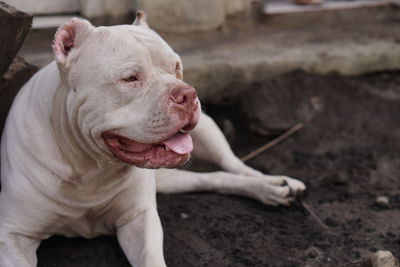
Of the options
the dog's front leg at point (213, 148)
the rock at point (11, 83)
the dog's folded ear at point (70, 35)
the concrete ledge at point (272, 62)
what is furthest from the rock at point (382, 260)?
the concrete ledge at point (272, 62)

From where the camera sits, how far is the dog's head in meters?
2.36

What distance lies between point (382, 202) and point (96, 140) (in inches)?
69.9

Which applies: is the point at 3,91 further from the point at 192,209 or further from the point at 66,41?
the point at 192,209

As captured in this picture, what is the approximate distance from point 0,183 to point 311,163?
1.87 m

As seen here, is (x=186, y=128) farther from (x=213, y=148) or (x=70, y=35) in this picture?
(x=213, y=148)

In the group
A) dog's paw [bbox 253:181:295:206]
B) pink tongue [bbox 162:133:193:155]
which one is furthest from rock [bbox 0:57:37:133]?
dog's paw [bbox 253:181:295:206]

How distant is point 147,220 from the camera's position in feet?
9.51

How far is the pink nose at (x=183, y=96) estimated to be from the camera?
7.71ft

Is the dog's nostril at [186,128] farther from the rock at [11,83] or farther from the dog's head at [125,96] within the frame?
the rock at [11,83]

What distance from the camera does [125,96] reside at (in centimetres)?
238

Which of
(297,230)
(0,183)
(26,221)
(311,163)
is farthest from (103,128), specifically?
(311,163)

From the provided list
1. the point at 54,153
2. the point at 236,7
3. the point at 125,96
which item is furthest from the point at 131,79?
the point at 236,7

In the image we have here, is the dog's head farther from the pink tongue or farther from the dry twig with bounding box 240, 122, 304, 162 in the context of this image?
the dry twig with bounding box 240, 122, 304, 162

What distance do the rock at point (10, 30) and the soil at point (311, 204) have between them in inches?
33.6
